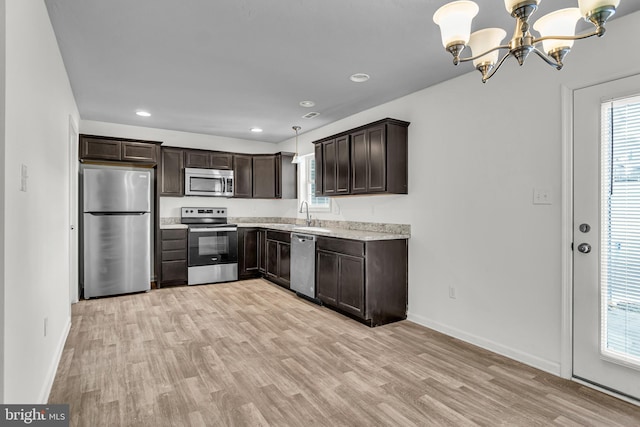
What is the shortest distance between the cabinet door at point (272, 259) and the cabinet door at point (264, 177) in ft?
3.53

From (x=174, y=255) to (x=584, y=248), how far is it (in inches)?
198

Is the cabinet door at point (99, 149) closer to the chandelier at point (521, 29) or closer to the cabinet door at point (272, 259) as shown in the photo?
the cabinet door at point (272, 259)

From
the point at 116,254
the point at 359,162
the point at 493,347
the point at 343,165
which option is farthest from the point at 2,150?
the point at 116,254

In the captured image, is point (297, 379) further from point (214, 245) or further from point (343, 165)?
point (214, 245)

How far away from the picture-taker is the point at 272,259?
5582 millimetres

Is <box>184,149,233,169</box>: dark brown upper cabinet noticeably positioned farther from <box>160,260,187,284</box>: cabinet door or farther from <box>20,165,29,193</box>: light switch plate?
<box>20,165,29,193</box>: light switch plate

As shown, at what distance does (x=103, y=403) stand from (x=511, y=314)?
3076 millimetres

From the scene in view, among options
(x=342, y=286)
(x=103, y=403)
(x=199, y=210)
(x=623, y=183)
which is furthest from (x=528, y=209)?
(x=199, y=210)

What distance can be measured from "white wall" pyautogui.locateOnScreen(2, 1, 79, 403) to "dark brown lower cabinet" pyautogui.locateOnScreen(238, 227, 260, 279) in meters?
3.01

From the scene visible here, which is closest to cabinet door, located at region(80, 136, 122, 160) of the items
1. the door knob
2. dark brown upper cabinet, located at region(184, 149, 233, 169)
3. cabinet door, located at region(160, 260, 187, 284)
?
Answer: dark brown upper cabinet, located at region(184, 149, 233, 169)

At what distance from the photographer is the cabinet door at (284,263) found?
5.11 metres

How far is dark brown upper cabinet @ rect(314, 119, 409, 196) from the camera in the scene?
3816 mm

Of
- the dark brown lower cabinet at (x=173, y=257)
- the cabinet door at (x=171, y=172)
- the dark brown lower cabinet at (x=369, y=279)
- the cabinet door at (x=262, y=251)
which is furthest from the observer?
the cabinet door at (x=262, y=251)

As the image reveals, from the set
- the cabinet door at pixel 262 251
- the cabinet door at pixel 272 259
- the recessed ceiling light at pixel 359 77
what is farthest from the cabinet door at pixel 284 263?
the recessed ceiling light at pixel 359 77
